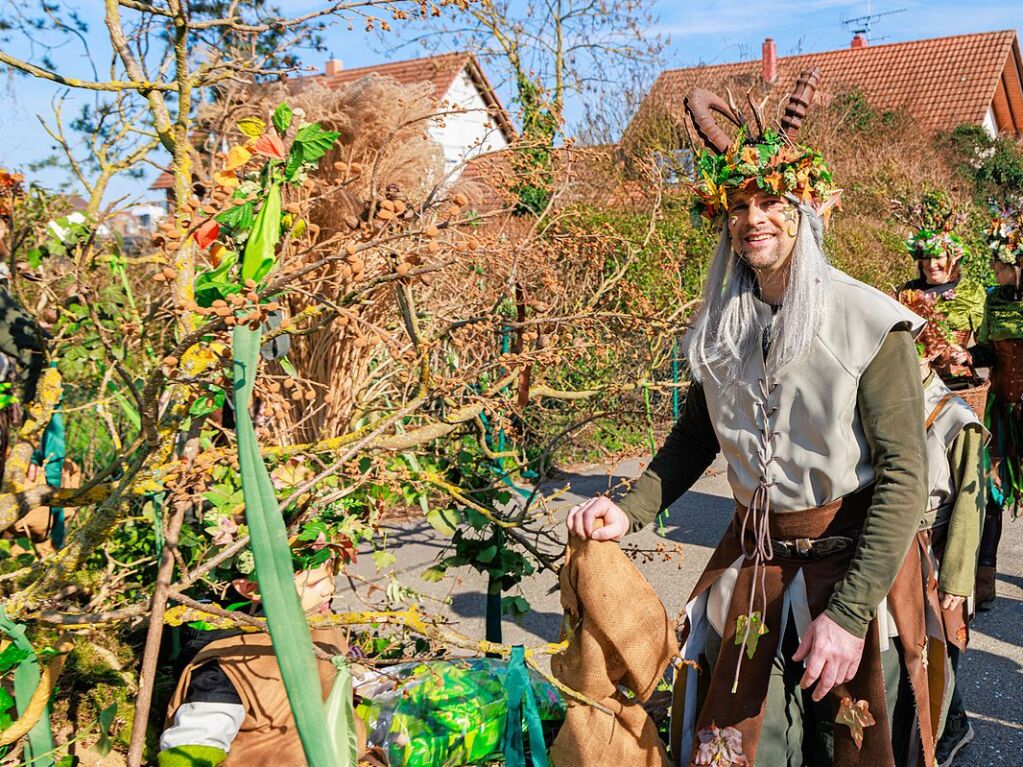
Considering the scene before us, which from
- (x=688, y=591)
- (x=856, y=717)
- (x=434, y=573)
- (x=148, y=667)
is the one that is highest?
(x=148, y=667)

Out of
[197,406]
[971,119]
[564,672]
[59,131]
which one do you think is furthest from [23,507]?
[971,119]

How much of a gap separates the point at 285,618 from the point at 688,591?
4.60 metres

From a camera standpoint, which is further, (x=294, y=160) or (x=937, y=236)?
(x=937, y=236)

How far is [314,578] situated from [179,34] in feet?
4.64

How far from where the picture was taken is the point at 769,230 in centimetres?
213

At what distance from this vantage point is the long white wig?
6.75 ft

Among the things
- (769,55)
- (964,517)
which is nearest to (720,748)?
(964,517)

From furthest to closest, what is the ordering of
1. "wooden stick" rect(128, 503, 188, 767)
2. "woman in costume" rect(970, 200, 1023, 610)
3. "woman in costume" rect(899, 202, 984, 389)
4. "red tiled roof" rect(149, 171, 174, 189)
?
"woman in costume" rect(970, 200, 1023, 610), "woman in costume" rect(899, 202, 984, 389), "red tiled roof" rect(149, 171, 174, 189), "wooden stick" rect(128, 503, 188, 767)

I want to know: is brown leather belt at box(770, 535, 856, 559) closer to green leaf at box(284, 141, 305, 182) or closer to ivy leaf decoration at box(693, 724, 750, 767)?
ivy leaf decoration at box(693, 724, 750, 767)

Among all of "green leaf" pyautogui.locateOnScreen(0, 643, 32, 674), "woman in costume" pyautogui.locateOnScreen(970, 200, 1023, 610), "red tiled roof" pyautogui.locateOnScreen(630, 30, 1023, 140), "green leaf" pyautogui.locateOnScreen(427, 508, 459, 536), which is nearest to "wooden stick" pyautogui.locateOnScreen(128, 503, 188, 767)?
"green leaf" pyautogui.locateOnScreen(0, 643, 32, 674)

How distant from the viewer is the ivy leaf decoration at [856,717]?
204 centimetres

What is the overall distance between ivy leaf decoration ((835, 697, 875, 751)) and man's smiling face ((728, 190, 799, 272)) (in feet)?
3.12

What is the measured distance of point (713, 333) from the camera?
2281 millimetres

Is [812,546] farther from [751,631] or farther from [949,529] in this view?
[949,529]
